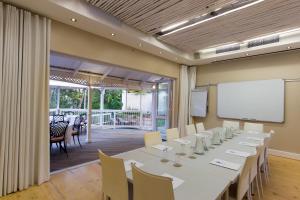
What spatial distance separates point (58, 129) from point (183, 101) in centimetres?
371

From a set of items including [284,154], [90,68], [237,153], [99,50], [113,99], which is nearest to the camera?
[237,153]

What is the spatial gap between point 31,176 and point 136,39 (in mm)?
3041

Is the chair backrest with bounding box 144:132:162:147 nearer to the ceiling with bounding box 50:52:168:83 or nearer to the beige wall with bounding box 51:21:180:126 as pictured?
the beige wall with bounding box 51:21:180:126

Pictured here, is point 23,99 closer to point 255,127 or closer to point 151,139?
point 151,139

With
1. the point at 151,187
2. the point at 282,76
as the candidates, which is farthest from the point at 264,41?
the point at 151,187

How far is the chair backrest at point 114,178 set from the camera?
1479 mm

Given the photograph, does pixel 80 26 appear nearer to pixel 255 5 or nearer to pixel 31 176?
pixel 31 176

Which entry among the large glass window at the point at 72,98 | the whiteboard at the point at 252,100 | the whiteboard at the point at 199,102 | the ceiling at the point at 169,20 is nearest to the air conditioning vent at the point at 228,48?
the ceiling at the point at 169,20

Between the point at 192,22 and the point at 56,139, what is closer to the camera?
the point at 192,22

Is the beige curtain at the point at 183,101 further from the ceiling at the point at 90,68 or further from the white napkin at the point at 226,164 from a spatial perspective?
the white napkin at the point at 226,164

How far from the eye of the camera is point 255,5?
2662 millimetres

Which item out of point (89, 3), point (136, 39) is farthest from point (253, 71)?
point (89, 3)

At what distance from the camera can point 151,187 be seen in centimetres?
120

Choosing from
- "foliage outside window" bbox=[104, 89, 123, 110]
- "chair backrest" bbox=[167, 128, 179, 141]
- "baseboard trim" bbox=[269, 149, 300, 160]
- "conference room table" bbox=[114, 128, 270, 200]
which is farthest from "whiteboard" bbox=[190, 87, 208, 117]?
"foliage outside window" bbox=[104, 89, 123, 110]
